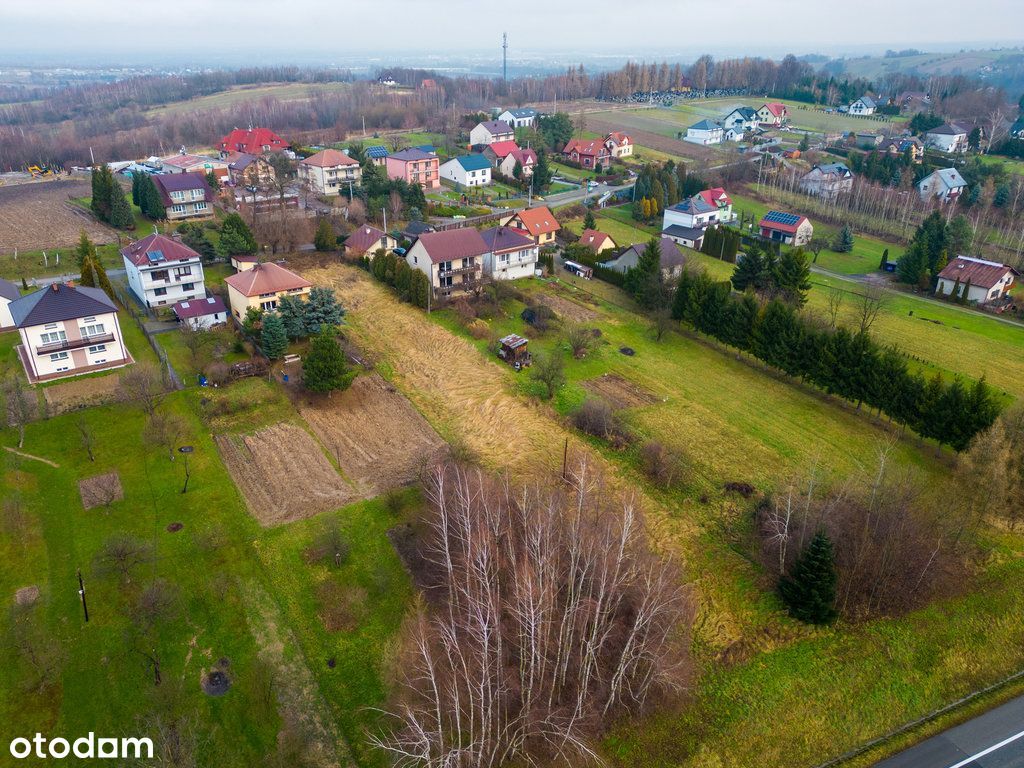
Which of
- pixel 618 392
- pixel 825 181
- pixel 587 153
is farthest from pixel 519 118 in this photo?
pixel 618 392

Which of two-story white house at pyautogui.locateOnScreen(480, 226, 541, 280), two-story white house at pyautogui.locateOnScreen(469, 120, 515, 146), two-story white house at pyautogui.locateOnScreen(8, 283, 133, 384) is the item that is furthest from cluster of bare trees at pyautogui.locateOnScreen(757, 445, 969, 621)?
two-story white house at pyautogui.locateOnScreen(469, 120, 515, 146)

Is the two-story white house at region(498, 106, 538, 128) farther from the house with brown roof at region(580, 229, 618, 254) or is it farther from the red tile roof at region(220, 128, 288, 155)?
the house with brown roof at region(580, 229, 618, 254)

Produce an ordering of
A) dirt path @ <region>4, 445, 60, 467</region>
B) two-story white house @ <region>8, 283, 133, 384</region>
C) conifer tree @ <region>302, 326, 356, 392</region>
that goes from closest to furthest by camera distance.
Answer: dirt path @ <region>4, 445, 60, 467</region> → conifer tree @ <region>302, 326, 356, 392</region> → two-story white house @ <region>8, 283, 133, 384</region>

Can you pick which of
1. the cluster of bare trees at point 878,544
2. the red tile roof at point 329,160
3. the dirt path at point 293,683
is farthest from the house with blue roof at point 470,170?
the dirt path at point 293,683

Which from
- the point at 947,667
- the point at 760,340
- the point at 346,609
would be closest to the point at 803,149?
the point at 760,340

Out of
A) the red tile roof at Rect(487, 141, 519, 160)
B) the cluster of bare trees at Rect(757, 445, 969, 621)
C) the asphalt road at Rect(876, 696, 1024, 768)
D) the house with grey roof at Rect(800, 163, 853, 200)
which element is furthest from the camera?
the red tile roof at Rect(487, 141, 519, 160)
